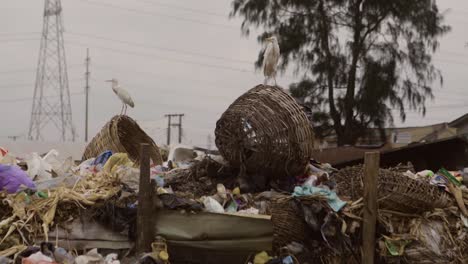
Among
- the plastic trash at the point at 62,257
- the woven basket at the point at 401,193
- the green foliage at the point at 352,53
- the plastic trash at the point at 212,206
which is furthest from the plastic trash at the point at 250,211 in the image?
the green foliage at the point at 352,53

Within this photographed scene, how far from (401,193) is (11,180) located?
2858 millimetres

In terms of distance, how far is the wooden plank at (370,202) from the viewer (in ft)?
13.0

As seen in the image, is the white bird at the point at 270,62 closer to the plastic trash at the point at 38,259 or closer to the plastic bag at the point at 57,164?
the plastic bag at the point at 57,164

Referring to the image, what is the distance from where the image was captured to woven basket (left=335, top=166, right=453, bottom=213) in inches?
168

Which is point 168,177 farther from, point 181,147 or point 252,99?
point 181,147

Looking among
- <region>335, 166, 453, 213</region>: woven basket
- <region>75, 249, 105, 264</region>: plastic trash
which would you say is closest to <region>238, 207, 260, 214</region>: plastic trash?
<region>335, 166, 453, 213</region>: woven basket

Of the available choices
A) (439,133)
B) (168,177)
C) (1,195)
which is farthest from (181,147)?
(439,133)

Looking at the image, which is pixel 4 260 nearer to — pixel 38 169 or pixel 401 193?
pixel 38 169

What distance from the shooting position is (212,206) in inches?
159

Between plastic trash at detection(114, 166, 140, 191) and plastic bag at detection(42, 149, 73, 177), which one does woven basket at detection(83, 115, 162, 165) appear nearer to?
plastic bag at detection(42, 149, 73, 177)

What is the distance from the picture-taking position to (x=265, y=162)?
4.76 metres

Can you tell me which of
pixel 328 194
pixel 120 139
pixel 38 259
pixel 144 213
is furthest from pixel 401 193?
pixel 120 139

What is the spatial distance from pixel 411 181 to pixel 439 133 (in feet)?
73.0

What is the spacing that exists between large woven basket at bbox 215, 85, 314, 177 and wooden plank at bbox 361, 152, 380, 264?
0.87m
